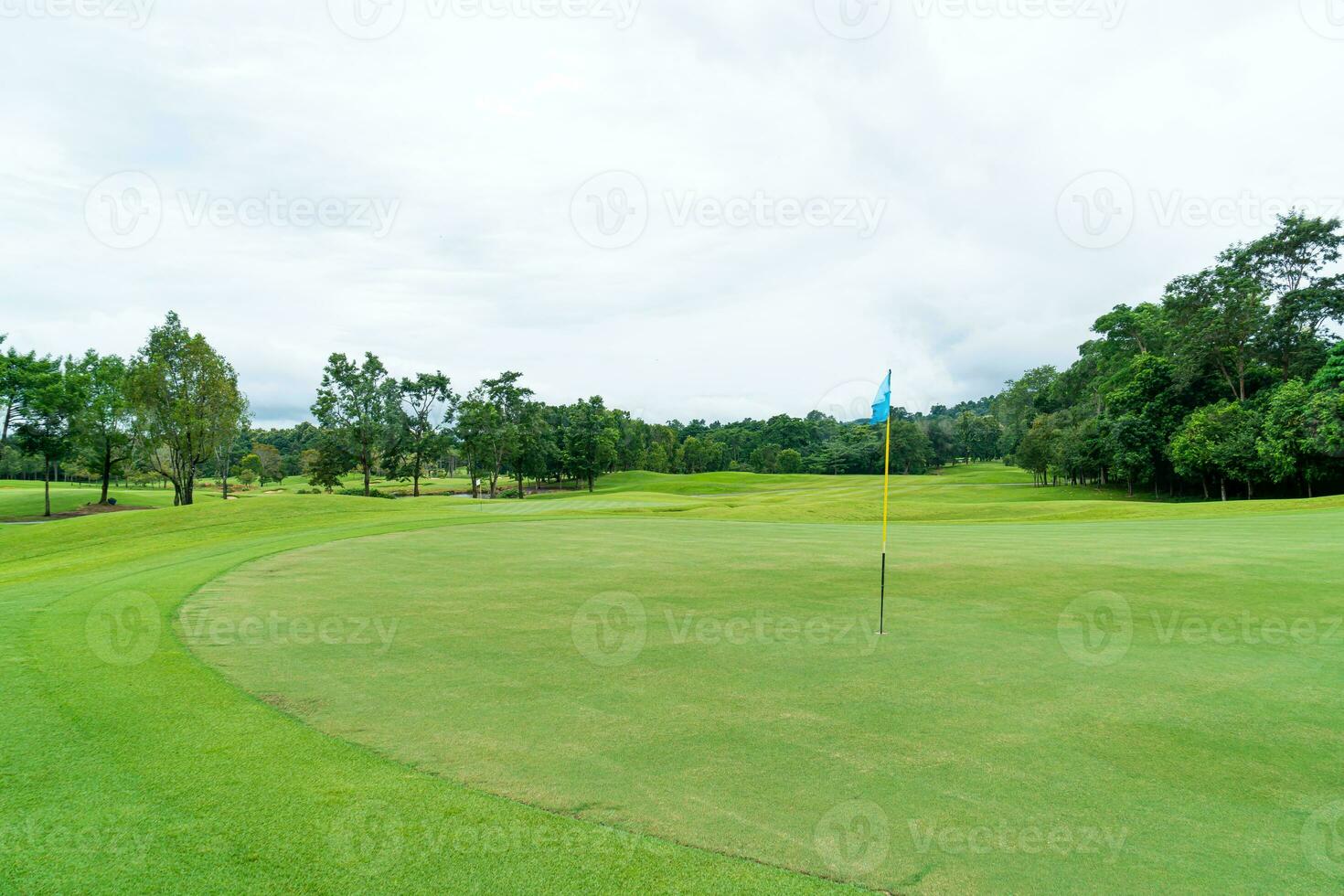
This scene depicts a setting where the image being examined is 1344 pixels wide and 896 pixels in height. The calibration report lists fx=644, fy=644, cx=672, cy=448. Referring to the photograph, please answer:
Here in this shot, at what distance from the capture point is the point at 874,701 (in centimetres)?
633

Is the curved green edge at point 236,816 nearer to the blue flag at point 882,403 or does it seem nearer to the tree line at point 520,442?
the blue flag at point 882,403

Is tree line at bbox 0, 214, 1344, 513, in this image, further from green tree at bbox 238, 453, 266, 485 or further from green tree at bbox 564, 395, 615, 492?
green tree at bbox 238, 453, 266, 485

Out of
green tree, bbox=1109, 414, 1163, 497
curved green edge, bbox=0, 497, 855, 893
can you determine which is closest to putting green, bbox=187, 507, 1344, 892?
curved green edge, bbox=0, 497, 855, 893

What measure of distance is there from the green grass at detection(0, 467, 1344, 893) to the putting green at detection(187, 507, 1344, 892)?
4 cm

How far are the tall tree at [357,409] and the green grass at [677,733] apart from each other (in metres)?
52.3

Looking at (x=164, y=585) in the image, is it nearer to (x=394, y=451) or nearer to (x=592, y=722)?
(x=592, y=722)

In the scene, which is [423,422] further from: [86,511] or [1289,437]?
[1289,437]

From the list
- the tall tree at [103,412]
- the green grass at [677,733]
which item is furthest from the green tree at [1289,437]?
the tall tree at [103,412]

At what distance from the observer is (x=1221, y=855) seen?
386 cm

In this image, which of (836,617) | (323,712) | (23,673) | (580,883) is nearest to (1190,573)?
(836,617)

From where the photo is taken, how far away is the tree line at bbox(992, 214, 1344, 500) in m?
41.3

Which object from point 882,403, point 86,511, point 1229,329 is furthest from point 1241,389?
point 86,511

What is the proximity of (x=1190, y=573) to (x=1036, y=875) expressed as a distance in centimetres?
1134

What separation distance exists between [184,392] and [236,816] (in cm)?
4855
